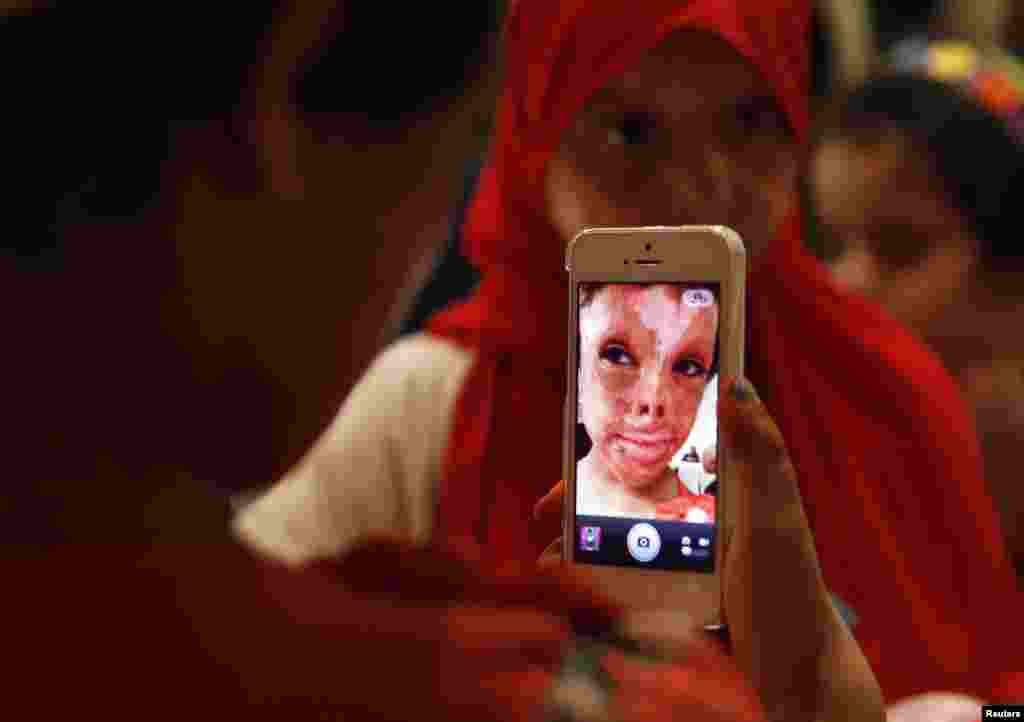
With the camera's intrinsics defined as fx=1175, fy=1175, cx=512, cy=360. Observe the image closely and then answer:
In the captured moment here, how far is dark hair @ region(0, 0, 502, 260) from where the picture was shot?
205mm

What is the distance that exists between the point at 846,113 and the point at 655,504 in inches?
10.7

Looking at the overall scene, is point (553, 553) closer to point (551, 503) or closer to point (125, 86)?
point (551, 503)

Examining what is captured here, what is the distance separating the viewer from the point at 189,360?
0.22 metres

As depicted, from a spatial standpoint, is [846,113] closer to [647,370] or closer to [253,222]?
[647,370]

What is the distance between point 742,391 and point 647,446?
5cm

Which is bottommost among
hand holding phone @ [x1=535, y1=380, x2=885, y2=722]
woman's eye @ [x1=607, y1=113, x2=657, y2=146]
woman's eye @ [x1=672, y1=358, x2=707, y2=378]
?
hand holding phone @ [x1=535, y1=380, x2=885, y2=722]

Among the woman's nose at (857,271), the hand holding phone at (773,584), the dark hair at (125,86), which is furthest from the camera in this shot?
the woman's nose at (857,271)

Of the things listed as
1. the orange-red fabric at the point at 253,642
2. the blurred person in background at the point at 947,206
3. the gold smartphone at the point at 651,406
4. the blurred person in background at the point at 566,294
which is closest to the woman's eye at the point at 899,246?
the blurred person in background at the point at 947,206

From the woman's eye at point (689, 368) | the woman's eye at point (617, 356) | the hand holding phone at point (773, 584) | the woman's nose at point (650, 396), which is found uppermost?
the woman's eye at point (617, 356)

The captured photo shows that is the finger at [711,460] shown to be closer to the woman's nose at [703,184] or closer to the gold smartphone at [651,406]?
the gold smartphone at [651,406]

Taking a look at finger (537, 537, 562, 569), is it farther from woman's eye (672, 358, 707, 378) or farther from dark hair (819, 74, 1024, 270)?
dark hair (819, 74, 1024, 270)

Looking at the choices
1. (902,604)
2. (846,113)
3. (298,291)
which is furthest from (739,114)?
(298,291)

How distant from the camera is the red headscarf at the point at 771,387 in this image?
0.53 meters

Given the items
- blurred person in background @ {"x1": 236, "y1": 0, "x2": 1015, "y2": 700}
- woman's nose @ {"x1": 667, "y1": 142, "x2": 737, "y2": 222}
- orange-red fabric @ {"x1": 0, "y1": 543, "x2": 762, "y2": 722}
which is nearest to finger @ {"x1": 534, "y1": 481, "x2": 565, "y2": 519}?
blurred person in background @ {"x1": 236, "y1": 0, "x2": 1015, "y2": 700}
